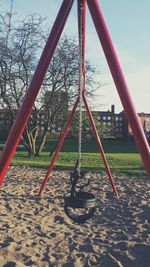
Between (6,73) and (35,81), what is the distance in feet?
47.3

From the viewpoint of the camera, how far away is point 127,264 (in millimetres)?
3932

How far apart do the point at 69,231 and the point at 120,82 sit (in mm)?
3135

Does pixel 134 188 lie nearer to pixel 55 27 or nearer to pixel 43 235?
pixel 43 235

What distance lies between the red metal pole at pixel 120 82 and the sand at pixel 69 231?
6.41 ft

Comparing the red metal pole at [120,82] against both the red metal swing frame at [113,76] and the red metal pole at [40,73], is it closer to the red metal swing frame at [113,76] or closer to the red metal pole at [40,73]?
the red metal swing frame at [113,76]

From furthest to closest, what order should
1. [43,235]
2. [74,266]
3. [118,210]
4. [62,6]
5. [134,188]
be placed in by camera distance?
1. [134,188]
2. [118,210]
3. [43,235]
4. [74,266]
5. [62,6]

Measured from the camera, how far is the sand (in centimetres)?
403

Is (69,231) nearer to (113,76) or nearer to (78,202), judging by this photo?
(78,202)

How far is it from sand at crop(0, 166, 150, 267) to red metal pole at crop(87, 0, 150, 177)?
6.41 feet

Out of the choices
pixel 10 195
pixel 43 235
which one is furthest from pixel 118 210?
pixel 10 195

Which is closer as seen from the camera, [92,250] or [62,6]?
[62,6]

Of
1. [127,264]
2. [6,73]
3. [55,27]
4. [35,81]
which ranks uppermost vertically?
[6,73]

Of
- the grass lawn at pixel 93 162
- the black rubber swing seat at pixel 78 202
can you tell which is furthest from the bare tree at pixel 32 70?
the black rubber swing seat at pixel 78 202

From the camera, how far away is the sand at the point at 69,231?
403 centimetres
